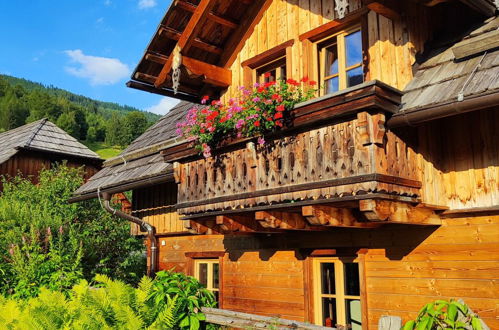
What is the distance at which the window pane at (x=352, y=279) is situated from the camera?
722cm

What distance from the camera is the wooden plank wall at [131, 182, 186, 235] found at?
11000 mm

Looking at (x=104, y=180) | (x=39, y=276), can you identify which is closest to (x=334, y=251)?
(x=39, y=276)

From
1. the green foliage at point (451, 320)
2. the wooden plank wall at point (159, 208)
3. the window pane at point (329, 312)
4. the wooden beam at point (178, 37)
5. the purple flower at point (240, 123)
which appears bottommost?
the window pane at point (329, 312)

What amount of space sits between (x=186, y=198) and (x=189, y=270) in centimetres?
259

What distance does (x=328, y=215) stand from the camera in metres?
6.19

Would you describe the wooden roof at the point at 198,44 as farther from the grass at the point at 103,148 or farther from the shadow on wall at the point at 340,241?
the grass at the point at 103,148

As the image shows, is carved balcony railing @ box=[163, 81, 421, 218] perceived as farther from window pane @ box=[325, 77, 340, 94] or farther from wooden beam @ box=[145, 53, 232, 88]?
wooden beam @ box=[145, 53, 232, 88]

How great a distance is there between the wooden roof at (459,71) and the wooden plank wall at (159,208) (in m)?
6.10

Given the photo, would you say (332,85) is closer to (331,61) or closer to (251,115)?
(331,61)

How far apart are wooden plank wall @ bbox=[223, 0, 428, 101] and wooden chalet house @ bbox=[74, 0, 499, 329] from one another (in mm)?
20

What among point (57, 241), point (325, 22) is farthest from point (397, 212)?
point (57, 241)

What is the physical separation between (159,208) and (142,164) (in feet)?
3.52

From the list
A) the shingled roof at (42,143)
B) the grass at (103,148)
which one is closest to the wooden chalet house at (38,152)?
the shingled roof at (42,143)

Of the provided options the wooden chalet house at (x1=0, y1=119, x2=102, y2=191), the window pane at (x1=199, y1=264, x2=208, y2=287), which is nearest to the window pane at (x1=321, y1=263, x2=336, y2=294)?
the window pane at (x1=199, y1=264, x2=208, y2=287)
